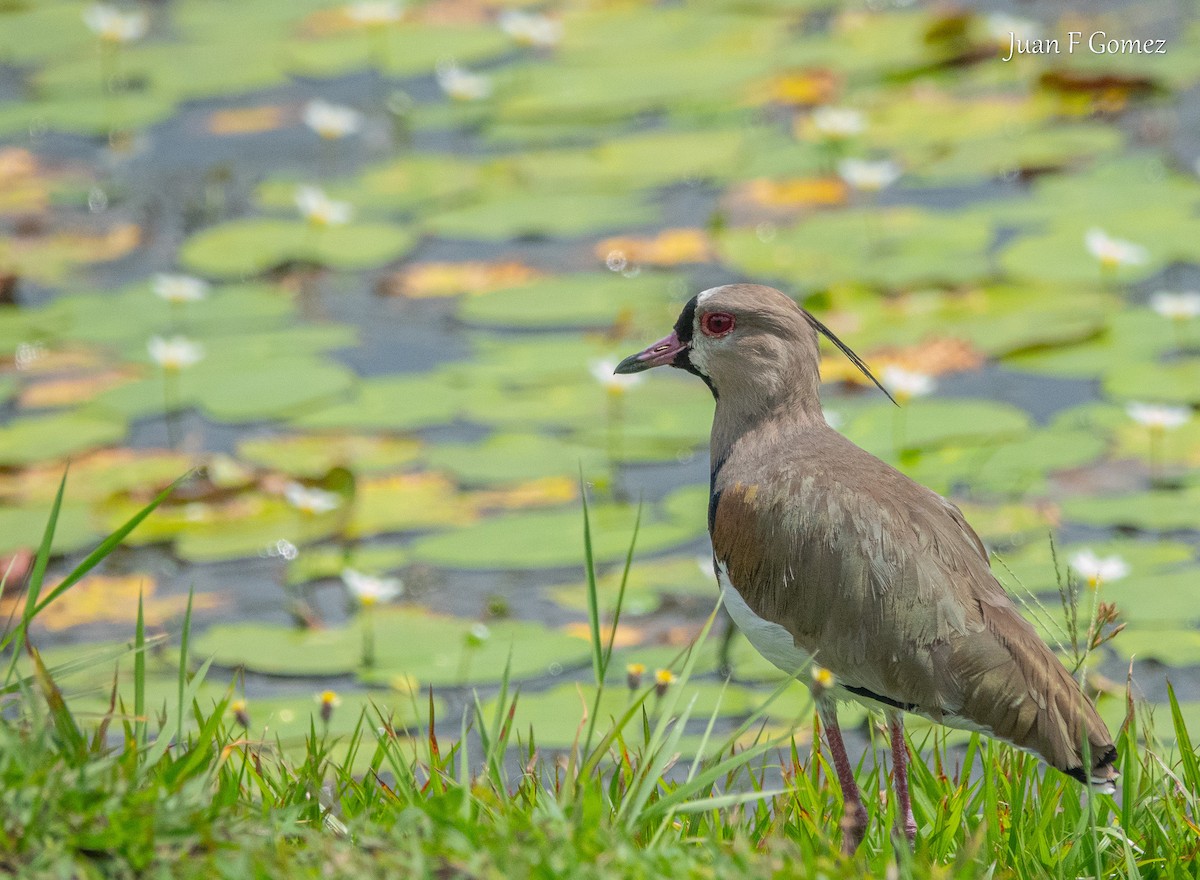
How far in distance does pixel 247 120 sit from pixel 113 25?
0.94m

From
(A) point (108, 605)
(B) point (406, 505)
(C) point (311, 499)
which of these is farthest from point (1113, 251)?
(A) point (108, 605)

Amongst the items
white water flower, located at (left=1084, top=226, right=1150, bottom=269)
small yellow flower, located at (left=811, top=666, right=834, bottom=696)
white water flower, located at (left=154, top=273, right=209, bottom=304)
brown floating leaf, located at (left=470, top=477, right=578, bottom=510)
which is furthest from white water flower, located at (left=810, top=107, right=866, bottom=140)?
small yellow flower, located at (left=811, top=666, right=834, bottom=696)

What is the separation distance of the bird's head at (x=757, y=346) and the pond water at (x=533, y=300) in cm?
101

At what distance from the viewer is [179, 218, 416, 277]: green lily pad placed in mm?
6961

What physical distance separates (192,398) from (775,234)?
2449 millimetres

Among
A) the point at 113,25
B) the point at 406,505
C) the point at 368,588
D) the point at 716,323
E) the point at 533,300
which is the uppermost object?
the point at 113,25

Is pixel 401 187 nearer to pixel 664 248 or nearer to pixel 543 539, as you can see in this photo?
pixel 664 248

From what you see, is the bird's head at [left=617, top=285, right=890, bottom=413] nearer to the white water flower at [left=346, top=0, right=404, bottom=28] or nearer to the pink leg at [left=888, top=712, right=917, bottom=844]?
the pink leg at [left=888, top=712, right=917, bottom=844]

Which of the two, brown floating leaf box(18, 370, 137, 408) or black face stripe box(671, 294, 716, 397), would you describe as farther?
→ brown floating leaf box(18, 370, 137, 408)

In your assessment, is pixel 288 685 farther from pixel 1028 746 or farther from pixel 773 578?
pixel 1028 746

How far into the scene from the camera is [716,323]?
3.86m

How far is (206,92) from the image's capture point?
8.45 metres

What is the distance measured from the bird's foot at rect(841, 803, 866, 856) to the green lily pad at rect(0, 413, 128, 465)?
3454 millimetres

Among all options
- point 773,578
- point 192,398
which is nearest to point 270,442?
point 192,398
